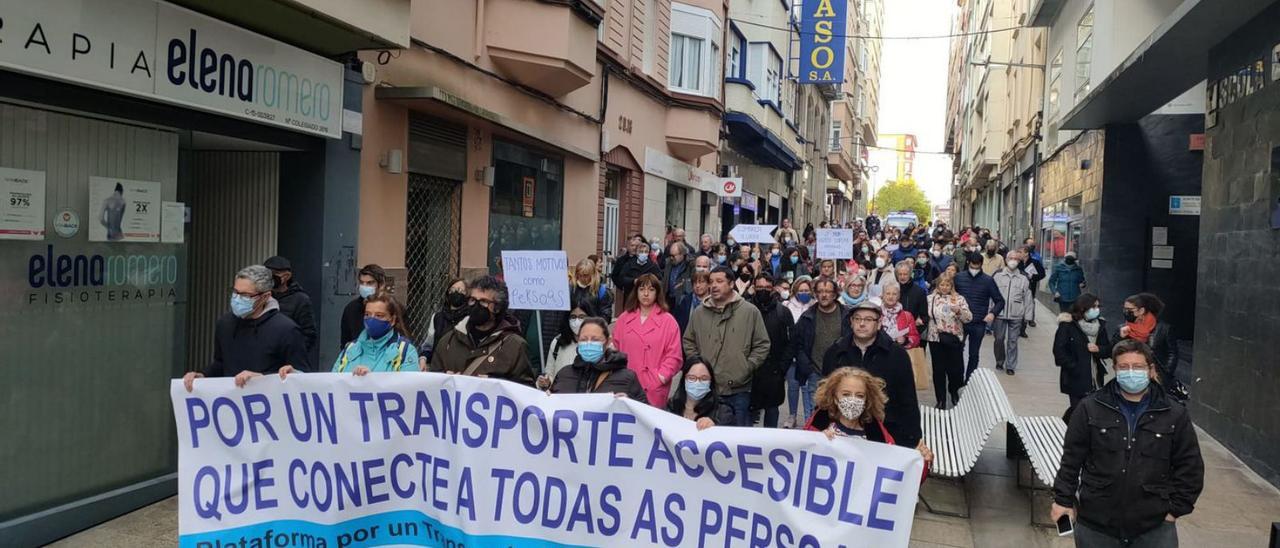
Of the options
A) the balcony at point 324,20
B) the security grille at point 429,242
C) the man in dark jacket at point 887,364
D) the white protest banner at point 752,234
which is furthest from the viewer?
the white protest banner at point 752,234

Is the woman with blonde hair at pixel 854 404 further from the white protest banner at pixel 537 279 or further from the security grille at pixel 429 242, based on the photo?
the security grille at pixel 429 242

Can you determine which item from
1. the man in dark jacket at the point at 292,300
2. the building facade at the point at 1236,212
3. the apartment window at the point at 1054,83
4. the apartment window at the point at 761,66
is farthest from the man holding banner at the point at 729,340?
the apartment window at the point at 761,66

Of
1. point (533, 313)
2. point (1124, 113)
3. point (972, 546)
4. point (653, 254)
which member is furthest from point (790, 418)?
point (1124, 113)

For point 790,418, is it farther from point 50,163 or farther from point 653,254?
point 50,163

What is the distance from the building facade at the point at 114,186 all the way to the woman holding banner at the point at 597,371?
318 cm

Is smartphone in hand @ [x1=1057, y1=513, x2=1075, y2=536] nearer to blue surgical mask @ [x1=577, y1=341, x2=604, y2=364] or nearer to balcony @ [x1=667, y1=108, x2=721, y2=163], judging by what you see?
blue surgical mask @ [x1=577, y1=341, x2=604, y2=364]

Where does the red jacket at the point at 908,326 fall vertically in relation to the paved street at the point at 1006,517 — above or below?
above

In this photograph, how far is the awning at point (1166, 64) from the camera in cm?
888

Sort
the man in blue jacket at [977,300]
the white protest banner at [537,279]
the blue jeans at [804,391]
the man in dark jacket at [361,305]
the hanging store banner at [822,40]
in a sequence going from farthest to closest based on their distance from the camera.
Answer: the hanging store banner at [822,40] < the man in blue jacket at [977,300] < the blue jeans at [804,391] < the white protest banner at [537,279] < the man in dark jacket at [361,305]

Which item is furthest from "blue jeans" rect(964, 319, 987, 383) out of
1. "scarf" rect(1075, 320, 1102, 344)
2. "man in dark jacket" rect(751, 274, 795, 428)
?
"man in dark jacket" rect(751, 274, 795, 428)

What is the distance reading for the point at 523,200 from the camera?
1414cm

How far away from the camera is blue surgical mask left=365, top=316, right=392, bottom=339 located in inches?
226

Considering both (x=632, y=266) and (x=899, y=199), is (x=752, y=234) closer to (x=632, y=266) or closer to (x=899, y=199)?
(x=632, y=266)

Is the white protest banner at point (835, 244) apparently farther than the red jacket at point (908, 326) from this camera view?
Yes
